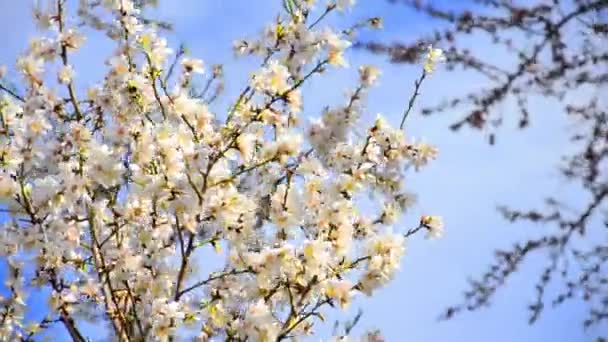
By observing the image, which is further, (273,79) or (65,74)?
(65,74)

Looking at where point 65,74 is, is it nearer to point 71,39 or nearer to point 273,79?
point 71,39

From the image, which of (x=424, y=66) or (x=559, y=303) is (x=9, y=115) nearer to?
(x=424, y=66)

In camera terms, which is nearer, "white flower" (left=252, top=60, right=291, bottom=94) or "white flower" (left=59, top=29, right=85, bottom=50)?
"white flower" (left=252, top=60, right=291, bottom=94)

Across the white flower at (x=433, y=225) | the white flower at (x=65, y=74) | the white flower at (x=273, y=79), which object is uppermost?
the white flower at (x=65, y=74)

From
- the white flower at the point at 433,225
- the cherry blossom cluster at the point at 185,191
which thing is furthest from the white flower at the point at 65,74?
the white flower at the point at 433,225

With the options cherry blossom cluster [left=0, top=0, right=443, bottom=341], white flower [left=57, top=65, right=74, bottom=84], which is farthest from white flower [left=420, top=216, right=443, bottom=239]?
white flower [left=57, top=65, right=74, bottom=84]

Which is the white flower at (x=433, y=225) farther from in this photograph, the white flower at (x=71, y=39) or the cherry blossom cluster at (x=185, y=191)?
the white flower at (x=71, y=39)

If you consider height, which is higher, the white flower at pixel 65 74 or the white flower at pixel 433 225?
the white flower at pixel 65 74

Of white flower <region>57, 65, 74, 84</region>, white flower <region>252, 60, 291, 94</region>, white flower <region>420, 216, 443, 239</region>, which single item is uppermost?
white flower <region>57, 65, 74, 84</region>

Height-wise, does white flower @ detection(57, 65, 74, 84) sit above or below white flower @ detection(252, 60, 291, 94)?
above

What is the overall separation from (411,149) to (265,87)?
2.55 feet

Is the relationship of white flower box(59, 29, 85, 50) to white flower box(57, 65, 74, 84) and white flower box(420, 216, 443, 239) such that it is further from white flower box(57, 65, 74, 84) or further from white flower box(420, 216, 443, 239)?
white flower box(420, 216, 443, 239)

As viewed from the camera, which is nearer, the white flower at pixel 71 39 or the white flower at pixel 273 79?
the white flower at pixel 273 79

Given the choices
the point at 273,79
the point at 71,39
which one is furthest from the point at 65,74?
the point at 273,79
